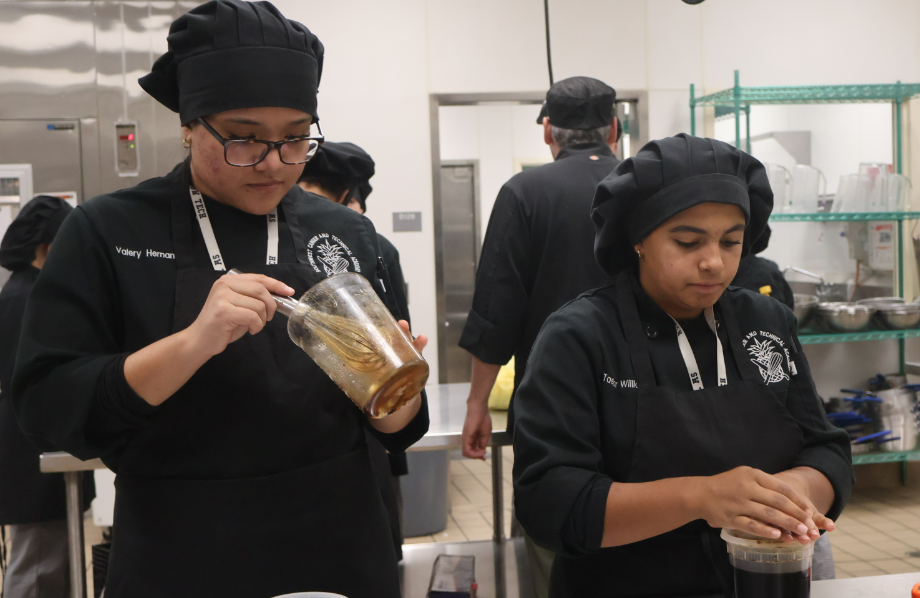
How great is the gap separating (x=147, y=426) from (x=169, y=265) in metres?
0.23

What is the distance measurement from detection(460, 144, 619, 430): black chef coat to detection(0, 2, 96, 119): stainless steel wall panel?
3.20 m

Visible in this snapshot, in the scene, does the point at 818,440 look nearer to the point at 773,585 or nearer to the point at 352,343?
the point at 773,585

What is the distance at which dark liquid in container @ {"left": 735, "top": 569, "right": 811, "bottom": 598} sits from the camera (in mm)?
989

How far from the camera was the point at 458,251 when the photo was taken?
6871 millimetres

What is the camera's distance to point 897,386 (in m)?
4.60

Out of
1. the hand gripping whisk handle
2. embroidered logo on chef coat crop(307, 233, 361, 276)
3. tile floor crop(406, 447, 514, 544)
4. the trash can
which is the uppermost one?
embroidered logo on chef coat crop(307, 233, 361, 276)

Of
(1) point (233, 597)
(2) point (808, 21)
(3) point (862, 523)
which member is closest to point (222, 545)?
(1) point (233, 597)

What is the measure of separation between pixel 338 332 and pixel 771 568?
61 centimetres

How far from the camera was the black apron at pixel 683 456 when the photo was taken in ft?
4.05

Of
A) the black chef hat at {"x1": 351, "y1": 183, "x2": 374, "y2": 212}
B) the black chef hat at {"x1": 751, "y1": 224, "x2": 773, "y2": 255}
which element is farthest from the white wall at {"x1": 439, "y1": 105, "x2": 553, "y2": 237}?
the black chef hat at {"x1": 751, "y1": 224, "x2": 773, "y2": 255}

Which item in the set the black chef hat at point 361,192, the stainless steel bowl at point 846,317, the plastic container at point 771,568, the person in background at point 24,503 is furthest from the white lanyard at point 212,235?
the stainless steel bowl at point 846,317

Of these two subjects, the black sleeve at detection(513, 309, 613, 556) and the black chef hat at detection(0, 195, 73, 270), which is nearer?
the black sleeve at detection(513, 309, 613, 556)

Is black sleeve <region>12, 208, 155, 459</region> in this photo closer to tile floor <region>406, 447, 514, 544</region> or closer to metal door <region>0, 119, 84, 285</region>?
tile floor <region>406, 447, 514, 544</region>

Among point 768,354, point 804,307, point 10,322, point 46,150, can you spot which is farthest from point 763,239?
point 46,150
